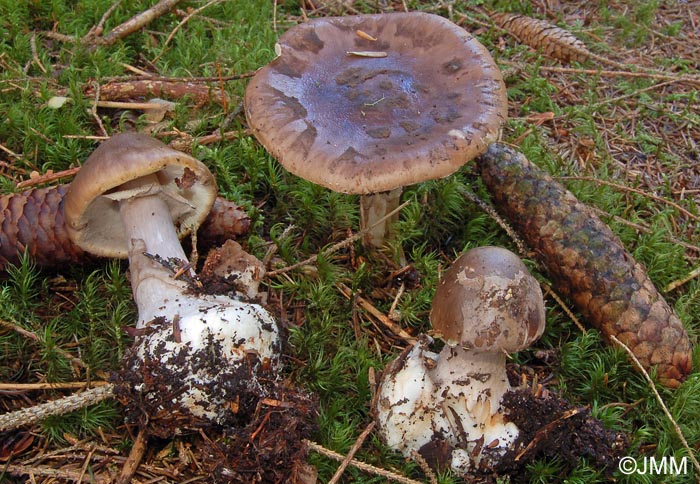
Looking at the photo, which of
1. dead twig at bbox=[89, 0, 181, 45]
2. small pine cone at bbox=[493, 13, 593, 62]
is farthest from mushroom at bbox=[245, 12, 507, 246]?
small pine cone at bbox=[493, 13, 593, 62]

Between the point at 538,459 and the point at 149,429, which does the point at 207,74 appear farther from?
the point at 538,459

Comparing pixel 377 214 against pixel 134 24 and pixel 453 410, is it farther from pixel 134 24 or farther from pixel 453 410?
pixel 134 24

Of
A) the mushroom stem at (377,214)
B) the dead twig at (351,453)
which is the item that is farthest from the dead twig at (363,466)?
the mushroom stem at (377,214)

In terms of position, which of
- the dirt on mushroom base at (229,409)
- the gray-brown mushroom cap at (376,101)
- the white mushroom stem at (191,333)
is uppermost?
the gray-brown mushroom cap at (376,101)

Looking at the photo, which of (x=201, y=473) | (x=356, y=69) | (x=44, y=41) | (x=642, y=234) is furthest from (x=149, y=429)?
(x=44, y=41)

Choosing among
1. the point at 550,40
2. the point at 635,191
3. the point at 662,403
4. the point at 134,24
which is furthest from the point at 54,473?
the point at 550,40

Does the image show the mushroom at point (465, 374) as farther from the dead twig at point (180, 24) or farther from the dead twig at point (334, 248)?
the dead twig at point (180, 24)
